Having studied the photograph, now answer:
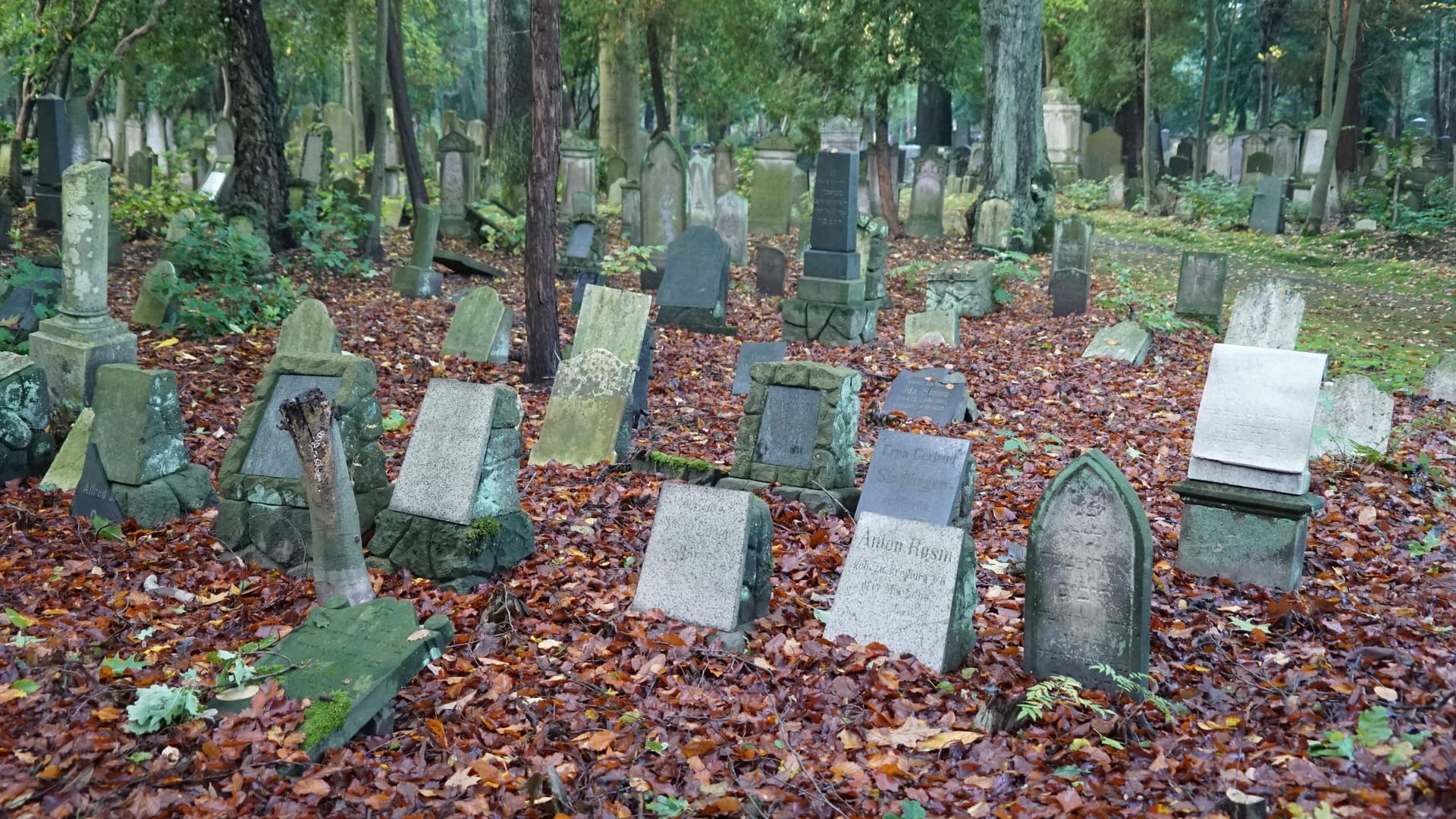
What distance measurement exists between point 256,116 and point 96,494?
8.60 m

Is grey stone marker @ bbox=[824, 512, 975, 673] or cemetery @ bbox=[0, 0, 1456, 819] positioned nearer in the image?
cemetery @ bbox=[0, 0, 1456, 819]

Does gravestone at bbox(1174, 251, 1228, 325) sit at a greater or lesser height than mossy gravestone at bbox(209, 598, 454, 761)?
greater

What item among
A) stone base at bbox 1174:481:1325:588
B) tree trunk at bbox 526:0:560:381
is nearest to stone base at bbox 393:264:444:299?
tree trunk at bbox 526:0:560:381

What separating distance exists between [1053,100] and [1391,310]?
60.9ft

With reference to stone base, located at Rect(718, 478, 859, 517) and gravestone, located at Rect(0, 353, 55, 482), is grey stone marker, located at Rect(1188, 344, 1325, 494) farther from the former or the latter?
gravestone, located at Rect(0, 353, 55, 482)

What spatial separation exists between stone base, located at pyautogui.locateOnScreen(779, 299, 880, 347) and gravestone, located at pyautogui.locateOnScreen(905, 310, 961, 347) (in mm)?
574

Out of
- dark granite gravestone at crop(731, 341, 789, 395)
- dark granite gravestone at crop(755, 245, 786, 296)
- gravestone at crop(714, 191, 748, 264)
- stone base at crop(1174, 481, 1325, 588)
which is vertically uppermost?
gravestone at crop(714, 191, 748, 264)

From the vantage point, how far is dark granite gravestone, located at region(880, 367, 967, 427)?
945 cm

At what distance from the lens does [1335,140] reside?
19953mm

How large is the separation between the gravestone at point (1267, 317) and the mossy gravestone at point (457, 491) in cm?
560

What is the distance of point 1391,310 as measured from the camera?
15.2 m

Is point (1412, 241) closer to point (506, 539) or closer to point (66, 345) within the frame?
point (506, 539)

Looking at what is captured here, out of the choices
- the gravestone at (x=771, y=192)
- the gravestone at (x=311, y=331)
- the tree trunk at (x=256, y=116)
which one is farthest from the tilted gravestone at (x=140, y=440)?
the gravestone at (x=771, y=192)

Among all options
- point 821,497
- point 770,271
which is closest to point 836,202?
point 770,271
